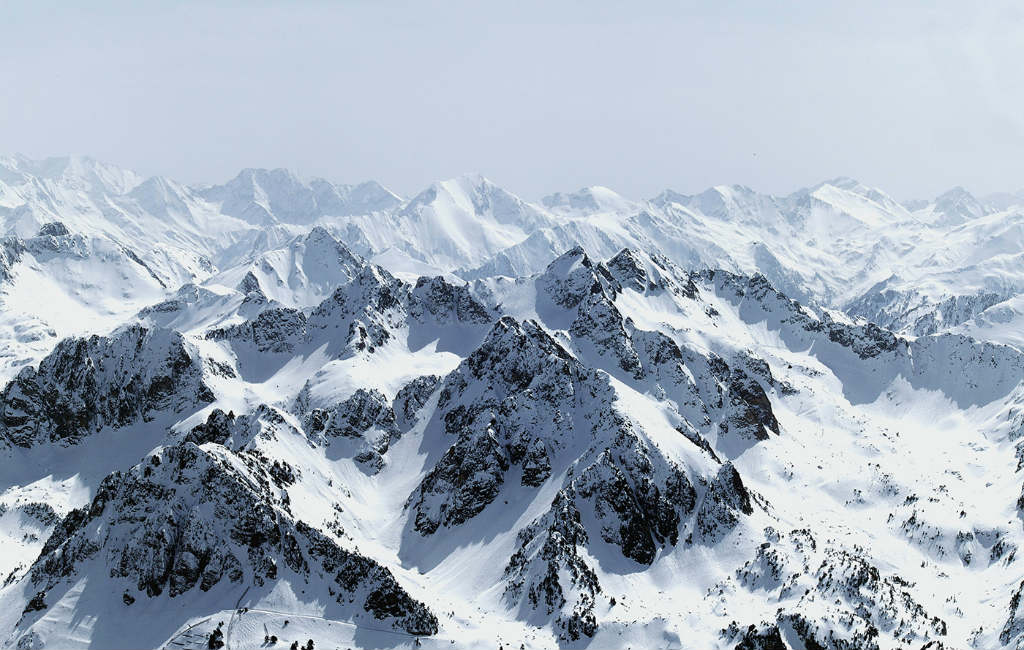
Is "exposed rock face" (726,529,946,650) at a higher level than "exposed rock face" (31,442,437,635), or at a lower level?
lower

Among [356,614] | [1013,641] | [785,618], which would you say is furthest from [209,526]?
[1013,641]

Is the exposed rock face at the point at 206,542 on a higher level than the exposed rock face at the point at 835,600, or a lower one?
higher

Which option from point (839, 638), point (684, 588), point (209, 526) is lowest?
point (684, 588)

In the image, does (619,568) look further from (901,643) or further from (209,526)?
(209,526)

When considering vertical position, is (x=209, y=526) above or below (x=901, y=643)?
above

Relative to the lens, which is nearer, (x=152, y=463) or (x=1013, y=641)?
(x=1013, y=641)

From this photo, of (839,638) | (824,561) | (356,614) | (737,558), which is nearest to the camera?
(839,638)

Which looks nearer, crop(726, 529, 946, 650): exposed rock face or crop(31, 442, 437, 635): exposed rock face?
crop(726, 529, 946, 650): exposed rock face

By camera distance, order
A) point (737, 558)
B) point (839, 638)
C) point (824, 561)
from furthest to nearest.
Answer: point (737, 558), point (824, 561), point (839, 638)

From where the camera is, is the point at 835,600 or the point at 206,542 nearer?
the point at 835,600

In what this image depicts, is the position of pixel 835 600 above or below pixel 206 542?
below

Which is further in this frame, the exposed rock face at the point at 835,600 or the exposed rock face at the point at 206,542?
the exposed rock face at the point at 206,542
